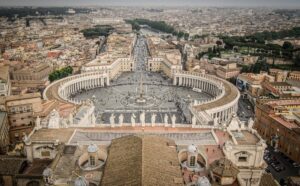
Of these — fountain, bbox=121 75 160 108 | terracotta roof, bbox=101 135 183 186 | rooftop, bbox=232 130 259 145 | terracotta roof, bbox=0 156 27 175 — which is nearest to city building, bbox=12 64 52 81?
fountain, bbox=121 75 160 108

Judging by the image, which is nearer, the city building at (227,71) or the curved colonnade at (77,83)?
the curved colonnade at (77,83)

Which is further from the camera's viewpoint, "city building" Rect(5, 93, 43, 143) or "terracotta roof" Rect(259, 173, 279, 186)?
"city building" Rect(5, 93, 43, 143)

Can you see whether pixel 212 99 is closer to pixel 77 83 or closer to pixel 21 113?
pixel 77 83

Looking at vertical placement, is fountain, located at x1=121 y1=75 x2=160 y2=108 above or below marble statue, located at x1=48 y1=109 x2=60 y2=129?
below

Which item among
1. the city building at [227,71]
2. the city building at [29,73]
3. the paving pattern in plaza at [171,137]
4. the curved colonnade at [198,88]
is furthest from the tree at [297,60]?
the city building at [29,73]

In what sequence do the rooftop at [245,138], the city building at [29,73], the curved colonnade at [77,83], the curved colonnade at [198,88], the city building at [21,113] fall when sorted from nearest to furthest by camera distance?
the rooftop at [245,138] → the city building at [21,113] → the curved colonnade at [198,88] → the curved colonnade at [77,83] → the city building at [29,73]

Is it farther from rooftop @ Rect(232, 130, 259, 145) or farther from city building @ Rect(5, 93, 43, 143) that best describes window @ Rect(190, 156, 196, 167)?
city building @ Rect(5, 93, 43, 143)

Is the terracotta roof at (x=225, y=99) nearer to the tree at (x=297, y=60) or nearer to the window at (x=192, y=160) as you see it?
the window at (x=192, y=160)

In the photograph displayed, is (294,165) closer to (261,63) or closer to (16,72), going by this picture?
(261,63)
